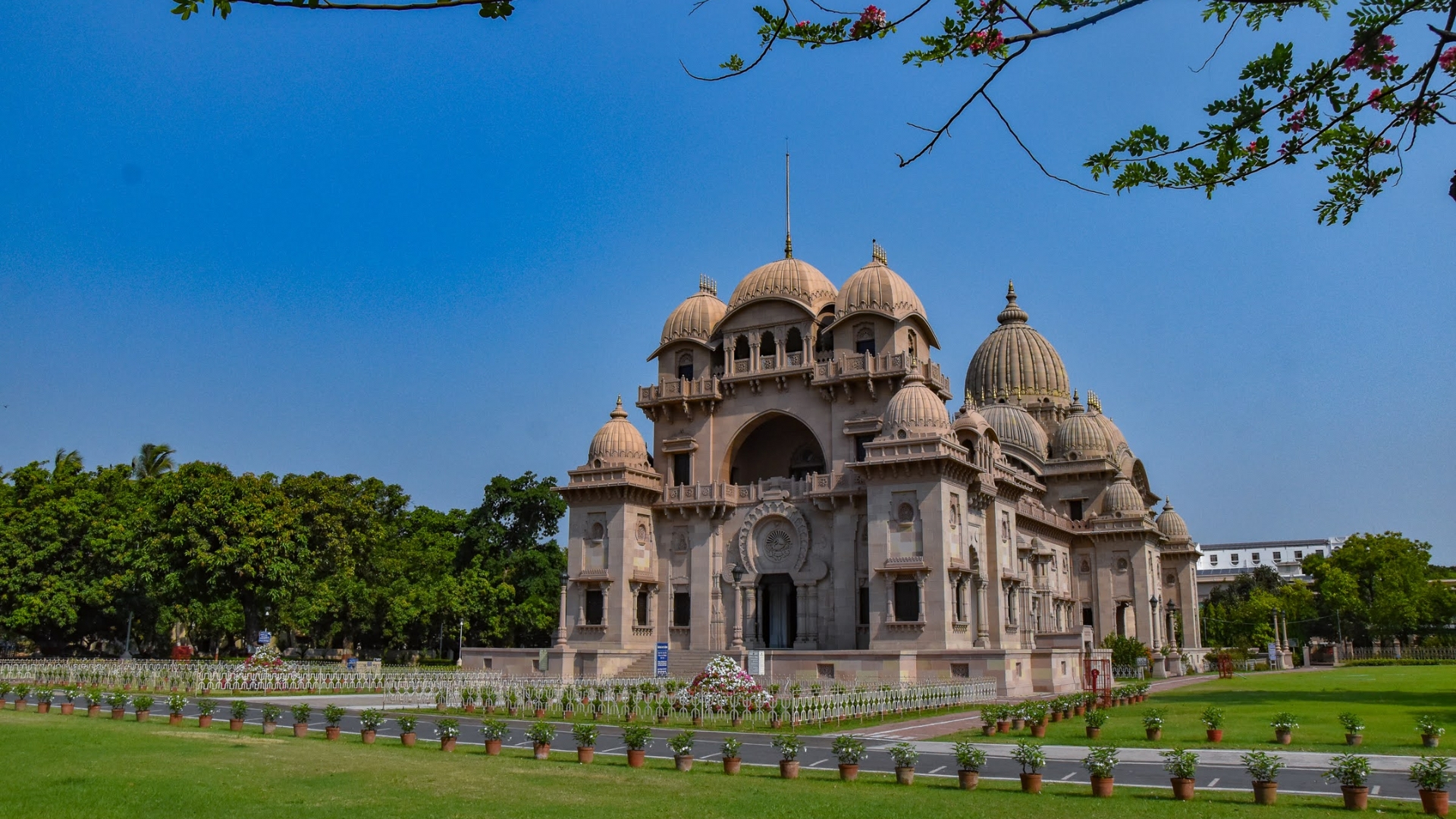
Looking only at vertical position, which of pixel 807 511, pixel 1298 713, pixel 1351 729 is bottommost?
pixel 1298 713

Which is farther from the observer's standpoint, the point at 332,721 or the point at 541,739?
the point at 332,721

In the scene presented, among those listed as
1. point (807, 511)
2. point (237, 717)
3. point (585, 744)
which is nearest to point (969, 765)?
point (585, 744)

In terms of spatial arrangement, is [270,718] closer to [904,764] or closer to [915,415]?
[904,764]

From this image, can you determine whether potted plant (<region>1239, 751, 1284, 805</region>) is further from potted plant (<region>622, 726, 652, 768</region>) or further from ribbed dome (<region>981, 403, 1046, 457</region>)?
ribbed dome (<region>981, 403, 1046, 457</region>)

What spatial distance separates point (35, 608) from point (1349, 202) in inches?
2588

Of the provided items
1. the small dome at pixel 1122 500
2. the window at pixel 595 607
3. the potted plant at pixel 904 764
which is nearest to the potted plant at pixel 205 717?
the potted plant at pixel 904 764

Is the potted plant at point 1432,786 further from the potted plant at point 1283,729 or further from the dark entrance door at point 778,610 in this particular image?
the dark entrance door at point 778,610

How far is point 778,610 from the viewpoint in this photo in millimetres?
52500

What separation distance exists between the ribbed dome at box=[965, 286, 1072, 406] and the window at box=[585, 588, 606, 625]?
40094 millimetres

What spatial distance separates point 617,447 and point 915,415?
588 inches

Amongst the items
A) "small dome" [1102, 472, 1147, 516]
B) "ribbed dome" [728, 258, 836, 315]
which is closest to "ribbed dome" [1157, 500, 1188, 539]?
"small dome" [1102, 472, 1147, 516]

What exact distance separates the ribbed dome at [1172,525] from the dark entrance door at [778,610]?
3720 cm

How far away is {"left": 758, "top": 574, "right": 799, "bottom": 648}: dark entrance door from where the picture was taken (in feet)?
171

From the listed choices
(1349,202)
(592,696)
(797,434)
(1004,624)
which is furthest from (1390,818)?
(797,434)
